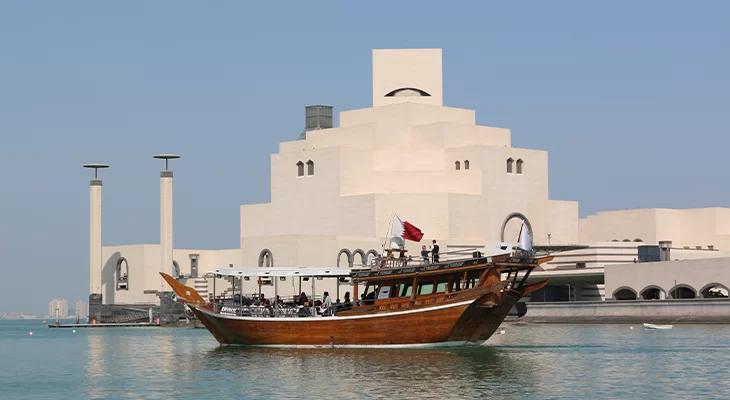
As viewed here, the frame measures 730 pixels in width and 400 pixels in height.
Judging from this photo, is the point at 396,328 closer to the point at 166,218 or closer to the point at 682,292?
the point at 682,292

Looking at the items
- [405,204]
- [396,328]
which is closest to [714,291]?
[405,204]

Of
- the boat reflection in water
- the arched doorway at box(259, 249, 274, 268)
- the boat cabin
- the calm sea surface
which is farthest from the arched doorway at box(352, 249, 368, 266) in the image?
Answer: the boat reflection in water

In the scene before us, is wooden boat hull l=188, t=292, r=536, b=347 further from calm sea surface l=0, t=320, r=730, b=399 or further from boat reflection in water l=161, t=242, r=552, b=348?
calm sea surface l=0, t=320, r=730, b=399

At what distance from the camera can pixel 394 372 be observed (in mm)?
40438

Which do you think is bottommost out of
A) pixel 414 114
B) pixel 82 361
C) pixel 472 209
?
pixel 82 361

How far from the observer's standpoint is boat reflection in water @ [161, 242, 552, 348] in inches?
1885

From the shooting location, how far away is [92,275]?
105 m

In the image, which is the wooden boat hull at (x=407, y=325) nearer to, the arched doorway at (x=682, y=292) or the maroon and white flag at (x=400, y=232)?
the maroon and white flag at (x=400, y=232)

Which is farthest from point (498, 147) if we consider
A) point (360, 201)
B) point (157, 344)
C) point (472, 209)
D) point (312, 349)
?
point (312, 349)

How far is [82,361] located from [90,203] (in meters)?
53.6

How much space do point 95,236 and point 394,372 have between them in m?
69.1

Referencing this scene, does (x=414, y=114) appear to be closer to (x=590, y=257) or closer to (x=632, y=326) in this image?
(x=590, y=257)

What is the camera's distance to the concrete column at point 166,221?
331 feet

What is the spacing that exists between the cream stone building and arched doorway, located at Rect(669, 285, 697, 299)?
556 inches
